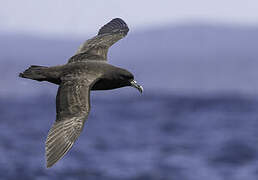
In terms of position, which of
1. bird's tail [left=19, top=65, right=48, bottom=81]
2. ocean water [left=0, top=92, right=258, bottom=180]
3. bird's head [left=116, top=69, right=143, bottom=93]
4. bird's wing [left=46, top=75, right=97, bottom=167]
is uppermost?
ocean water [left=0, top=92, right=258, bottom=180]

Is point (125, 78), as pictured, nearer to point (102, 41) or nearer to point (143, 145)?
point (102, 41)

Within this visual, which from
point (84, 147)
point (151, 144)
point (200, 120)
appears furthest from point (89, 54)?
point (200, 120)

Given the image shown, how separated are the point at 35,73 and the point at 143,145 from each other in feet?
110

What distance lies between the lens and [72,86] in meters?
12.8

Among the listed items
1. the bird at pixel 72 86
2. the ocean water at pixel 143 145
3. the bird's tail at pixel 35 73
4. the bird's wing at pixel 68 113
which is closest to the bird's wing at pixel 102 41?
the bird at pixel 72 86

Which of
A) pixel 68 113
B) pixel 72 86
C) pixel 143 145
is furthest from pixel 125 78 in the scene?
pixel 143 145

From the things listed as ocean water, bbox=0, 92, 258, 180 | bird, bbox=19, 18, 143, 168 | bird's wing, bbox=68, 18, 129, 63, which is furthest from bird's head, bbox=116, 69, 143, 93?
ocean water, bbox=0, 92, 258, 180

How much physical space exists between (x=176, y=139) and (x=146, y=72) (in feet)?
456

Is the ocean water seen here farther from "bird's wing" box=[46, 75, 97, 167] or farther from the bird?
"bird's wing" box=[46, 75, 97, 167]

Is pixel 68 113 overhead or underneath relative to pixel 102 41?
underneath

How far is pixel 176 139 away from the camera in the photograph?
170 ft

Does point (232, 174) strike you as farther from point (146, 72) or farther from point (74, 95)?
point (146, 72)

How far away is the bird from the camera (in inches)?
473

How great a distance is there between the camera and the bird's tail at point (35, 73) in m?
13.2
